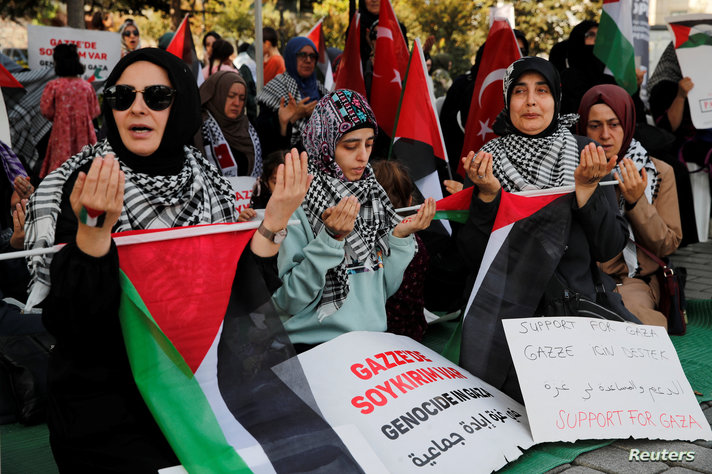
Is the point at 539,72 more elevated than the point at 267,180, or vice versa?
the point at 539,72

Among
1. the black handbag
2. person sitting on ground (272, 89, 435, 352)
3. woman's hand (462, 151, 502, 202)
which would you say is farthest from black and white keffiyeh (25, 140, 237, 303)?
the black handbag

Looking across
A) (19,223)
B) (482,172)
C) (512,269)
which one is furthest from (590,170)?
(19,223)

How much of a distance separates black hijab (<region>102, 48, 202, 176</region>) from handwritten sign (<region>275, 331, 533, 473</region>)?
814 millimetres

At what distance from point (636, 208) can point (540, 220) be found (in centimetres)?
123

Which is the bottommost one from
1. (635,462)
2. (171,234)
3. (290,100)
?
(635,462)

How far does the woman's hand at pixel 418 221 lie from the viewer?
349cm

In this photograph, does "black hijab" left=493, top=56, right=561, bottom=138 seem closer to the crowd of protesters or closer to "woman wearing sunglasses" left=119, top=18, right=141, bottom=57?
the crowd of protesters

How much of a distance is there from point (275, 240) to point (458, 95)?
177 inches

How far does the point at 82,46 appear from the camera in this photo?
309 inches

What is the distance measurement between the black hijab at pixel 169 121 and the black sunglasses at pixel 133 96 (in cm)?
3

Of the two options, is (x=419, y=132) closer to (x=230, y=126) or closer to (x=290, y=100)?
(x=290, y=100)

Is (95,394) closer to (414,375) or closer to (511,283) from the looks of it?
(414,375)

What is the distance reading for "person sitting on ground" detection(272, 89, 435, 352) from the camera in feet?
10.7

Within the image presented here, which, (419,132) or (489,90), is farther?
(489,90)
